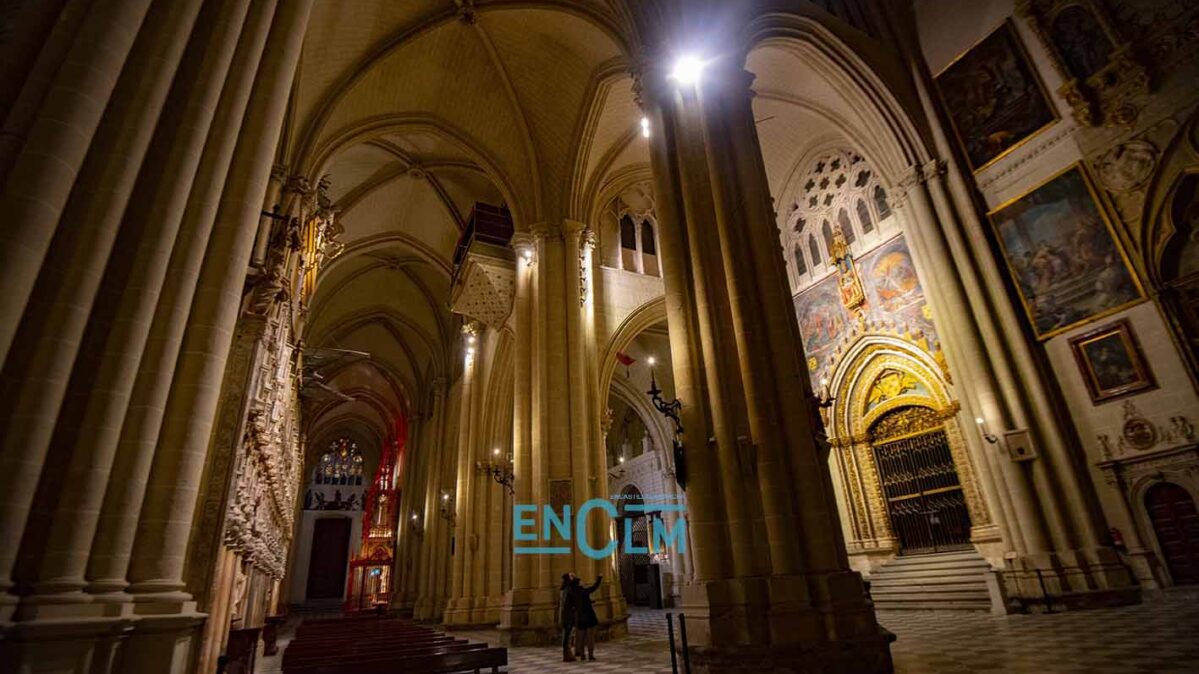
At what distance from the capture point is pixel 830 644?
5.14 metres

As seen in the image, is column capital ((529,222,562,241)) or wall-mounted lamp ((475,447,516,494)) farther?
wall-mounted lamp ((475,447,516,494))

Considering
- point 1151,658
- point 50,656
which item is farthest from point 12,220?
point 1151,658

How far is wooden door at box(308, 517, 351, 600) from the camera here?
35.5 meters

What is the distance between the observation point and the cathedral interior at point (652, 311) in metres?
3.51

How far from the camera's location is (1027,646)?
5566 millimetres

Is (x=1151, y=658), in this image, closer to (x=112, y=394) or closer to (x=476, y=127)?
(x=112, y=394)

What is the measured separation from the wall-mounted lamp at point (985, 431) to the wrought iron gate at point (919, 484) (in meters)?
2.44

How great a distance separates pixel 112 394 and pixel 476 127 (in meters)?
11.7

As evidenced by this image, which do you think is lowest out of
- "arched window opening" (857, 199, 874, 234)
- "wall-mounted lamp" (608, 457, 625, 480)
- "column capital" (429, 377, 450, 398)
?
"wall-mounted lamp" (608, 457, 625, 480)

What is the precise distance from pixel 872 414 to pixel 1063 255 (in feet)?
17.7

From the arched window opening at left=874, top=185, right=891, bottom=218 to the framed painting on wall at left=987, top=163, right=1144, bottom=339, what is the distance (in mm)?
3051

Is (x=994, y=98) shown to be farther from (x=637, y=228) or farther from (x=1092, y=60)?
(x=637, y=228)

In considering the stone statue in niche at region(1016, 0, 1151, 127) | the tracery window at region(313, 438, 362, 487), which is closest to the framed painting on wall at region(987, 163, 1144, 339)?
the stone statue in niche at region(1016, 0, 1151, 127)

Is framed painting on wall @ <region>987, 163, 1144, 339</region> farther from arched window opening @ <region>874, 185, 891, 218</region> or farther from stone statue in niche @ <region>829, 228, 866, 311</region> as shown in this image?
stone statue in niche @ <region>829, 228, 866, 311</region>
